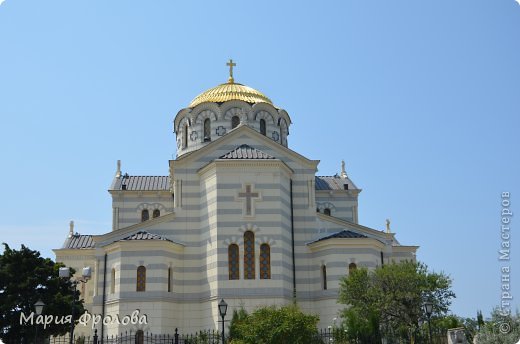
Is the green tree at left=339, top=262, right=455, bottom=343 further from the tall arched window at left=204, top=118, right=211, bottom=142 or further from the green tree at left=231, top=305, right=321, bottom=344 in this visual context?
the tall arched window at left=204, top=118, right=211, bottom=142

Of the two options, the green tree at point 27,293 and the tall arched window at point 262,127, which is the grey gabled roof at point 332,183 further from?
the green tree at point 27,293

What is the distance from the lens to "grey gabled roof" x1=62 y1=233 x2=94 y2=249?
47309 mm

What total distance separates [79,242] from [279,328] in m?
27.5

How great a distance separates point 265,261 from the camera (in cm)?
3338

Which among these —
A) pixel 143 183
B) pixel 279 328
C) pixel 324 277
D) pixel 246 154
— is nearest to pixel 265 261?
pixel 324 277

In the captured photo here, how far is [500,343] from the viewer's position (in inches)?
851

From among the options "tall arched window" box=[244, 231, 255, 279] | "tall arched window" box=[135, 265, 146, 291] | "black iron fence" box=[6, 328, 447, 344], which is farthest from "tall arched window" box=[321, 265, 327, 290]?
"tall arched window" box=[135, 265, 146, 291]

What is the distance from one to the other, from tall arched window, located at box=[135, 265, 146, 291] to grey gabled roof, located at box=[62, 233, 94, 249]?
1497 centimetres

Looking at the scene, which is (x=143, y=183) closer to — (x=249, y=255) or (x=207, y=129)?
(x=207, y=129)

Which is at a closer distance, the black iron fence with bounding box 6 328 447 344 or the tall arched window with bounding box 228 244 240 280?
the black iron fence with bounding box 6 328 447 344

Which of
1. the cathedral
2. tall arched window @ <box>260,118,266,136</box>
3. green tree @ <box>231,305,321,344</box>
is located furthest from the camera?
tall arched window @ <box>260,118,266,136</box>

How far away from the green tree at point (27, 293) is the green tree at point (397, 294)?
14.7 metres

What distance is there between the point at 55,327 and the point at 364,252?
16909mm

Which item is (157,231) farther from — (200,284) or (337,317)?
(337,317)
